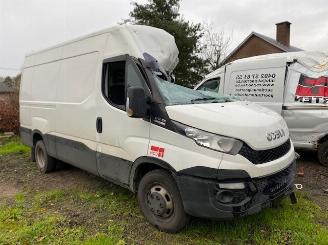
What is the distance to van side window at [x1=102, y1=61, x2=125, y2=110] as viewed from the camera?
4930 millimetres

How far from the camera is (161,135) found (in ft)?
13.9

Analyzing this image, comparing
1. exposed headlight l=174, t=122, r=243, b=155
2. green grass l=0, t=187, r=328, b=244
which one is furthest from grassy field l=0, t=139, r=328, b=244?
exposed headlight l=174, t=122, r=243, b=155

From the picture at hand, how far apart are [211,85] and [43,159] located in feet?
14.9

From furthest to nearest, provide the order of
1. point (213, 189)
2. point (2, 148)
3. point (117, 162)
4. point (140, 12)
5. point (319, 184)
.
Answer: point (140, 12) < point (2, 148) < point (319, 184) < point (117, 162) < point (213, 189)

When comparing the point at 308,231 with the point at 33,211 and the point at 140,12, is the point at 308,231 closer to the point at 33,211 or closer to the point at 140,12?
the point at 33,211

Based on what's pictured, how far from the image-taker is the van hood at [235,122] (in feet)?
12.5

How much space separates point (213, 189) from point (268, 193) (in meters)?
0.68

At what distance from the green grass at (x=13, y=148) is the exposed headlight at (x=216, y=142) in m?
7.81

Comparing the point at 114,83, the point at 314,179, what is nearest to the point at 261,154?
the point at 114,83

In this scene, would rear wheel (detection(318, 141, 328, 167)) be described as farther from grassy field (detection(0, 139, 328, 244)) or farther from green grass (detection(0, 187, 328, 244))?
green grass (detection(0, 187, 328, 244))

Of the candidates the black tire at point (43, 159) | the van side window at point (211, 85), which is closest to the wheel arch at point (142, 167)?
the black tire at point (43, 159)

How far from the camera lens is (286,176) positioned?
14.0 ft

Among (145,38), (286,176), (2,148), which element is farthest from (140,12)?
(286,176)

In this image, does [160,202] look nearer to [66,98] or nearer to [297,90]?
[66,98]
